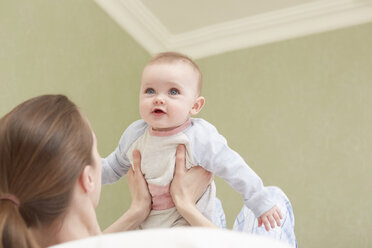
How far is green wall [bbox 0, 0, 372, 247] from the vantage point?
236 centimetres

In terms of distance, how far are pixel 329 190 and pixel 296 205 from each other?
7.9 inches

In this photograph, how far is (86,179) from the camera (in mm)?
917

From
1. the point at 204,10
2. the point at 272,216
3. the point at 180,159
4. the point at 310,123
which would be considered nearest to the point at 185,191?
the point at 180,159

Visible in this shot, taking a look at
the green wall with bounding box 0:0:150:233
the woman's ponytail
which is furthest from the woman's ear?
the green wall with bounding box 0:0:150:233

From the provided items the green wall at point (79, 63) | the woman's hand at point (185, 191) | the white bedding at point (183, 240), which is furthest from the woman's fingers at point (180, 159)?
the green wall at point (79, 63)

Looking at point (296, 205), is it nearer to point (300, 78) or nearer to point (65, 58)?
point (300, 78)

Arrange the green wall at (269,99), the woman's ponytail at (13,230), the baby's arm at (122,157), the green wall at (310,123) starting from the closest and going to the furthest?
the woman's ponytail at (13,230) → the baby's arm at (122,157) → the green wall at (269,99) → the green wall at (310,123)

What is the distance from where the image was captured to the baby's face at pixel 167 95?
134cm

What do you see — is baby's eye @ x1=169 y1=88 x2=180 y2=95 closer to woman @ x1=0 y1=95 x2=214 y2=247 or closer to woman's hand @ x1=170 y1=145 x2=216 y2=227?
woman's hand @ x1=170 y1=145 x2=216 y2=227

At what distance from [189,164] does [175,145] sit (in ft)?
0.26

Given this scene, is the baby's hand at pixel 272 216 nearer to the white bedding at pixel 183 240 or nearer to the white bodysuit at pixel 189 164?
the white bodysuit at pixel 189 164

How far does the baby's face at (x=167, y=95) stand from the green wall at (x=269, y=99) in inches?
38.0

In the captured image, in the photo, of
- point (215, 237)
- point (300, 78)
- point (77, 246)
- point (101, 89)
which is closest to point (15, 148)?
point (77, 246)

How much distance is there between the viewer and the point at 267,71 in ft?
9.72
